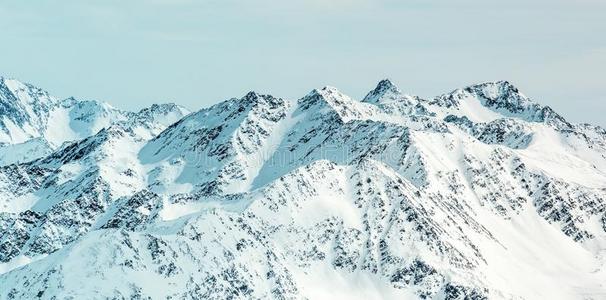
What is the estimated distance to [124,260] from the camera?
655 ft

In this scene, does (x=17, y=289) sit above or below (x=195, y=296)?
below

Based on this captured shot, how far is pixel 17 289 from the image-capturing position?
196000 mm

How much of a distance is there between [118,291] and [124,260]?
30.6 feet

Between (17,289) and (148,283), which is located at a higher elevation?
(148,283)

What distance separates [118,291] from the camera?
7564 inches

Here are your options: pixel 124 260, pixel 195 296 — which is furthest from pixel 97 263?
pixel 195 296

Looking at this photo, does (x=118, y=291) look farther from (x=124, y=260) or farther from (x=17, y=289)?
(x=17, y=289)

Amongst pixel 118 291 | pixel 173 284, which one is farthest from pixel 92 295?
pixel 173 284

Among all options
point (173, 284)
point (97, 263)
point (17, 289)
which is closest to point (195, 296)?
point (173, 284)

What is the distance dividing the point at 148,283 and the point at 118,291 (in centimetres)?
732

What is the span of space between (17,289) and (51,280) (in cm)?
892

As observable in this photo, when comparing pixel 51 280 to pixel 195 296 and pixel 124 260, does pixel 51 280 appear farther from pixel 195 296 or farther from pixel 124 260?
pixel 195 296

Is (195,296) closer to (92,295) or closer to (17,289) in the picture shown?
(92,295)

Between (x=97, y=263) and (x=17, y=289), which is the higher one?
(x=97, y=263)
